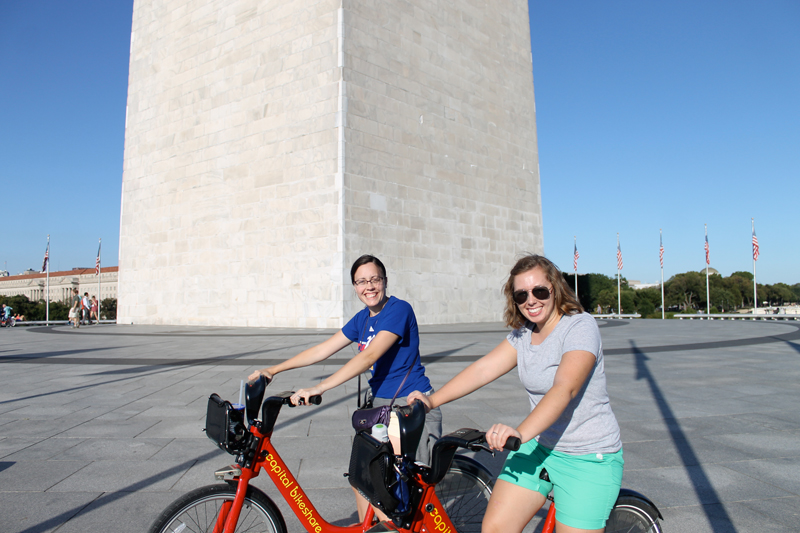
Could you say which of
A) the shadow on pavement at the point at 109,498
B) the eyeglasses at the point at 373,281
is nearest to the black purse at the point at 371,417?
the eyeglasses at the point at 373,281

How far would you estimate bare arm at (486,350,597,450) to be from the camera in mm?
1856

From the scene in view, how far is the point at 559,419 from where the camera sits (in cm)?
220

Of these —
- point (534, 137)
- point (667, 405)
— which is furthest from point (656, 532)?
point (534, 137)

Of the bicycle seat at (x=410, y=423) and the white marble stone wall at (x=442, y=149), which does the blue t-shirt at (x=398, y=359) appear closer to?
the bicycle seat at (x=410, y=423)

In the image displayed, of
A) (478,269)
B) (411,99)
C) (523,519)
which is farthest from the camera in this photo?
(478,269)

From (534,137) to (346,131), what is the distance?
10731mm

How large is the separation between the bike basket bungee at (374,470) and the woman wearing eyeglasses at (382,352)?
2.34ft

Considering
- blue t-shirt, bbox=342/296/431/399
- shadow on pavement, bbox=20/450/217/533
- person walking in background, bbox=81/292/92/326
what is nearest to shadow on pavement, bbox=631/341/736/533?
blue t-shirt, bbox=342/296/431/399

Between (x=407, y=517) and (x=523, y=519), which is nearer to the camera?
(x=407, y=517)

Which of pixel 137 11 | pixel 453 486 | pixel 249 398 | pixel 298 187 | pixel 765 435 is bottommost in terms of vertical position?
pixel 765 435

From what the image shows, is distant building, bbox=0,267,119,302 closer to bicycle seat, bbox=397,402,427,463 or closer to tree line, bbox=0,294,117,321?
tree line, bbox=0,294,117,321

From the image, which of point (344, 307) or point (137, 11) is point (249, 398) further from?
point (137, 11)

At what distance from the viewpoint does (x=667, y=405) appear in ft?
19.9

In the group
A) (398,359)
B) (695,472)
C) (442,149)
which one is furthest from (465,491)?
(442,149)
